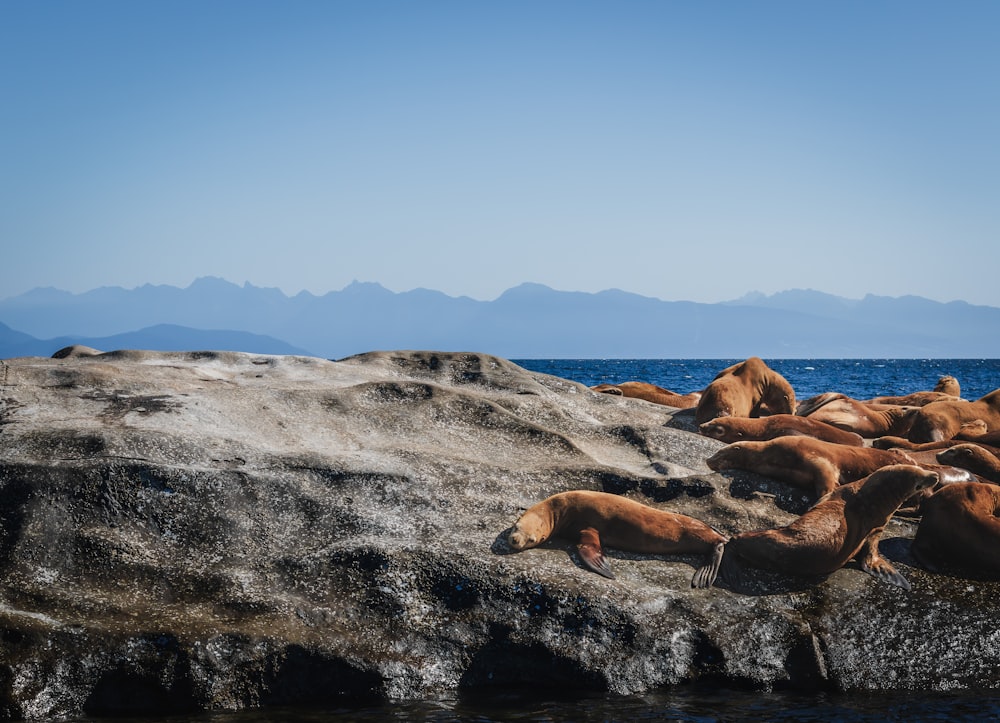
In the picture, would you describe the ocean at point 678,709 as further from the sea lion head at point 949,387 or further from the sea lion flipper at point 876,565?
the sea lion head at point 949,387

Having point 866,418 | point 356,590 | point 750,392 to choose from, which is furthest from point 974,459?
point 356,590

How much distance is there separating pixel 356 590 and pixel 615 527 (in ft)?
8.87

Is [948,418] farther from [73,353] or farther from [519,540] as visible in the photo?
[73,353]

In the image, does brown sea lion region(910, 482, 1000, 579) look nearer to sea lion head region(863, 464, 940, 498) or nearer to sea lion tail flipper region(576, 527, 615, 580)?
sea lion head region(863, 464, 940, 498)

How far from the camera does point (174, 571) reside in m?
8.68

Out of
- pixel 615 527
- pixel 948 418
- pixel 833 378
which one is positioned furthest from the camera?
pixel 833 378

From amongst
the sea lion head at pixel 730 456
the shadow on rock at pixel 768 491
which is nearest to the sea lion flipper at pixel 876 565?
the shadow on rock at pixel 768 491

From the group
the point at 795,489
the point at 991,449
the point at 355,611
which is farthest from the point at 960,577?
the point at 355,611

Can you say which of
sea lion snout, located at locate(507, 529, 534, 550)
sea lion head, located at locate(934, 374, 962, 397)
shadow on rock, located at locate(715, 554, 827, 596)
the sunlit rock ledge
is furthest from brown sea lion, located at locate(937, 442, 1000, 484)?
sea lion head, located at locate(934, 374, 962, 397)

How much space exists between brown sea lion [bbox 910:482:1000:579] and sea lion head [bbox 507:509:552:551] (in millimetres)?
3851

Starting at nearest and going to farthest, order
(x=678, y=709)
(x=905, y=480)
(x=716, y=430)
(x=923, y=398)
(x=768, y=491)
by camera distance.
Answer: (x=678, y=709)
(x=905, y=480)
(x=768, y=491)
(x=716, y=430)
(x=923, y=398)

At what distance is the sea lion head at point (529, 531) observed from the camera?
360 inches

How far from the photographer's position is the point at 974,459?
11.7 metres

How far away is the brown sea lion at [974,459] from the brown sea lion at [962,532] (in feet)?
5.87
